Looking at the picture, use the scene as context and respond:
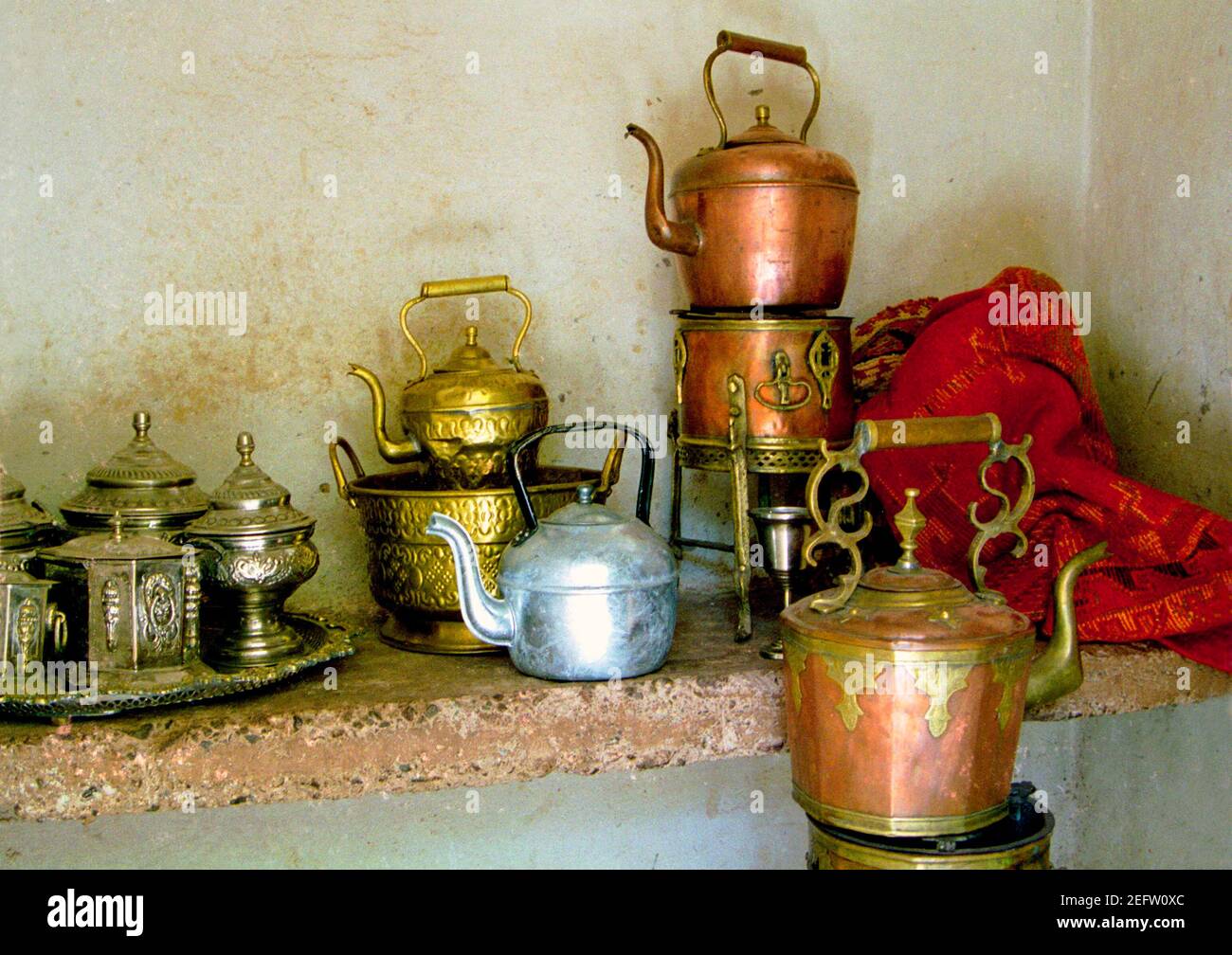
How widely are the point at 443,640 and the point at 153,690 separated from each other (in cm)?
49

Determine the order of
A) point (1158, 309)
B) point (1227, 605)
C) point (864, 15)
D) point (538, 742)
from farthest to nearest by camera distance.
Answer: point (864, 15) → point (1158, 309) → point (1227, 605) → point (538, 742)

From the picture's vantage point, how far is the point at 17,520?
1764 millimetres

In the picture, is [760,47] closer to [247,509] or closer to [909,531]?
[909,531]

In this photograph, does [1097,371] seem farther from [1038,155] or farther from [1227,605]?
[1227,605]

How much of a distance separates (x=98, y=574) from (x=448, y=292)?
0.72 m

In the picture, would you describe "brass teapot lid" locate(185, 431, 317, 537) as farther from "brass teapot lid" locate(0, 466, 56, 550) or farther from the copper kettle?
the copper kettle

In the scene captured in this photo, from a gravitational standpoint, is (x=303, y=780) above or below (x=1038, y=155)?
below

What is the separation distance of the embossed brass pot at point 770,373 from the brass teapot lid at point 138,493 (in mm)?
825

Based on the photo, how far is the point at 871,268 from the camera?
262 centimetres

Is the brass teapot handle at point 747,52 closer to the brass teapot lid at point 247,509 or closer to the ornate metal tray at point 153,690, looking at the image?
the brass teapot lid at point 247,509

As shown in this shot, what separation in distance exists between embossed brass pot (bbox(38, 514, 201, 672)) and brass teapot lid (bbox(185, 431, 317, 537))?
0.08 metres

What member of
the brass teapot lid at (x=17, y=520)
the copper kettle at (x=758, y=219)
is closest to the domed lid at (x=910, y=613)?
the copper kettle at (x=758, y=219)

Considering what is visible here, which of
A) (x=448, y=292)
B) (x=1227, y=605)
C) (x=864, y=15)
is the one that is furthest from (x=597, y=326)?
(x=1227, y=605)

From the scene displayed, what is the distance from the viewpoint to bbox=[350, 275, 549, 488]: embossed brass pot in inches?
78.4
